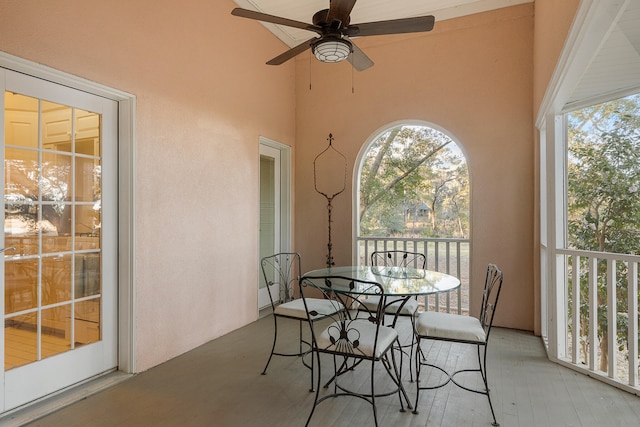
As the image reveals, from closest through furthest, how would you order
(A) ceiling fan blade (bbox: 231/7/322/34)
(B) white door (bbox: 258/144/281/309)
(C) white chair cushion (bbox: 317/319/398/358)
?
(C) white chair cushion (bbox: 317/319/398/358) < (A) ceiling fan blade (bbox: 231/7/322/34) < (B) white door (bbox: 258/144/281/309)

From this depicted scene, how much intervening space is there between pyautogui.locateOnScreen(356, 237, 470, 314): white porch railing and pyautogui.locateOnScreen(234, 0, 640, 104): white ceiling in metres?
1.89

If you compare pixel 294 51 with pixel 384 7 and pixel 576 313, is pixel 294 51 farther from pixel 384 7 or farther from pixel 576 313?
pixel 576 313

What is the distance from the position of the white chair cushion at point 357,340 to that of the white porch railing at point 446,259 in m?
2.06

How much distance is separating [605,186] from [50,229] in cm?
414

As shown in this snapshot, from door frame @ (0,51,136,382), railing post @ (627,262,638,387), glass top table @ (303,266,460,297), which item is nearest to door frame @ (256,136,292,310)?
glass top table @ (303,266,460,297)

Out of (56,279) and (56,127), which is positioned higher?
(56,127)

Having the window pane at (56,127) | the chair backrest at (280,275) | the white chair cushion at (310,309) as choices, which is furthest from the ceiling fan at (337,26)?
the chair backrest at (280,275)

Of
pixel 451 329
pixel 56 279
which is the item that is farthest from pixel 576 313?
pixel 56 279

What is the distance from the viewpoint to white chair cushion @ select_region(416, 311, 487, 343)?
2.22m

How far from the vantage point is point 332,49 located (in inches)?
94.3

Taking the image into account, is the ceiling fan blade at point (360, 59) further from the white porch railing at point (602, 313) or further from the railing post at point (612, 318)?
the railing post at point (612, 318)

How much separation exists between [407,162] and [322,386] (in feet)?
9.87

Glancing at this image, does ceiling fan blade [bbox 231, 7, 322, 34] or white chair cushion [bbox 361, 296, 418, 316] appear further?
white chair cushion [bbox 361, 296, 418, 316]

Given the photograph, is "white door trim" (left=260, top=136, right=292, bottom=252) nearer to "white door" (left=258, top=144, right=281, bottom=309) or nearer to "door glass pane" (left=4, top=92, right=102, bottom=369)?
"white door" (left=258, top=144, right=281, bottom=309)
